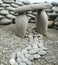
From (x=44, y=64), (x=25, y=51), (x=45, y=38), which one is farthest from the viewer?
(x=45, y=38)

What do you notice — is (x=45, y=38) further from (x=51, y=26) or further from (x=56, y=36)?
(x=51, y=26)

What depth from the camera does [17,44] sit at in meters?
2.90

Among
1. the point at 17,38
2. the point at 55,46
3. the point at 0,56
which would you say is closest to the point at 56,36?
the point at 55,46

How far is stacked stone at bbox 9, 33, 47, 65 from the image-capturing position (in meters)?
2.41

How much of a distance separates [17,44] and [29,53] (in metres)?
0.31

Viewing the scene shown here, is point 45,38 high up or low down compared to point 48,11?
down

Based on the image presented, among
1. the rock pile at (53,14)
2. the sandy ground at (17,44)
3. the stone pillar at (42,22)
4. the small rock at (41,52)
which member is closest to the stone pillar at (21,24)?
the sandy ground at (17,44)

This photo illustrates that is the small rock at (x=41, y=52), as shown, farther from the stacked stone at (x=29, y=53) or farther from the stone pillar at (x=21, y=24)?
the stone pillar at (x=21, y=24)

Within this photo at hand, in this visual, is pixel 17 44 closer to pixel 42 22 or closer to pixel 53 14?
pixel 42 22

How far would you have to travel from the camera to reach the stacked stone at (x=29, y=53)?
7.92ft

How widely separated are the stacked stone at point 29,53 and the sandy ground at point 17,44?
0.06 m

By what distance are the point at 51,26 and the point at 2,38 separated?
3.80ft

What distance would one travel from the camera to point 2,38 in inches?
121

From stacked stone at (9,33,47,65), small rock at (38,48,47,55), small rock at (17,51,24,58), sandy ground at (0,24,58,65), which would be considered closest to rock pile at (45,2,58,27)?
sandy ground at (0,24,58,65)
